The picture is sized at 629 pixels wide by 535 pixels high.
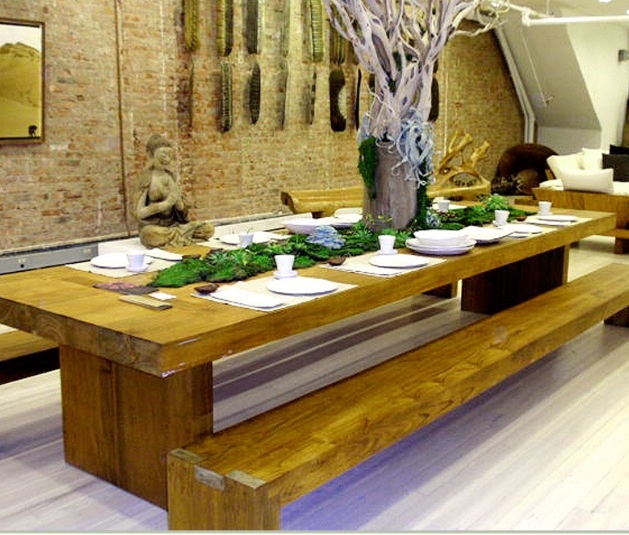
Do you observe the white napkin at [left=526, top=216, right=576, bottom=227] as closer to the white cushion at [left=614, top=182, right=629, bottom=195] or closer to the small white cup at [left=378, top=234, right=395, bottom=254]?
the small white cup at [left=378, top=234, right=395, bottom=254]

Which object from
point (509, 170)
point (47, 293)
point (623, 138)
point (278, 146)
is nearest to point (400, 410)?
point (47, 293)

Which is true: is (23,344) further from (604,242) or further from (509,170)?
(509,170)

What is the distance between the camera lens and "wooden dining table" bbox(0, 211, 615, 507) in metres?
2.37

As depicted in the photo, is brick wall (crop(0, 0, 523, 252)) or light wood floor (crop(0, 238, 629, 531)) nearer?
light wood floor (crop(0, 238, 629, 531))

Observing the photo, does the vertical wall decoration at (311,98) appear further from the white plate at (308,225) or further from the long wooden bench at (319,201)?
the white plate at (308,225)

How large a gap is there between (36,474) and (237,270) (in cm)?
A: 110

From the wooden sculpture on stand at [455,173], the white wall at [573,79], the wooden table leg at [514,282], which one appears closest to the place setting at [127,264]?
the wooden table leg at [514,282]

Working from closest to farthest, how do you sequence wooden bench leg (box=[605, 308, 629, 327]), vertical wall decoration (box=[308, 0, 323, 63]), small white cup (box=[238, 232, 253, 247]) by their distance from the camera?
small white cup (box=[238, 232, 253, 247]) < wooden bench leg (box=[605, 308, 629, 327]) < vertical wall decoration (box=[308, 0, 323, 63])

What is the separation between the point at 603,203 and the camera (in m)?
7.82

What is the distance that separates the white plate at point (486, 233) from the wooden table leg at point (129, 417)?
174cm

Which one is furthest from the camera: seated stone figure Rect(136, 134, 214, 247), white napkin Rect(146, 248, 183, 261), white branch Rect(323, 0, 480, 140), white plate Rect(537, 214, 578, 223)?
seated stone figure Rect(136, 134, 214, 247)

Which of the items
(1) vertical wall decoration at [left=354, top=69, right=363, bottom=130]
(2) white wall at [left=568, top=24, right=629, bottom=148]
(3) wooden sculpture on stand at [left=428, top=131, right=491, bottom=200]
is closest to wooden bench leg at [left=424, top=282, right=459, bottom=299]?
(3) wooden sculpture on stand at [left=428, top=131, right=491, bottom=200]

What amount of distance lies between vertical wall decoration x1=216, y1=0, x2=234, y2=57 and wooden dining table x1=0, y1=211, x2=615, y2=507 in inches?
199

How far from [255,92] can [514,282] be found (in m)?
4.04
